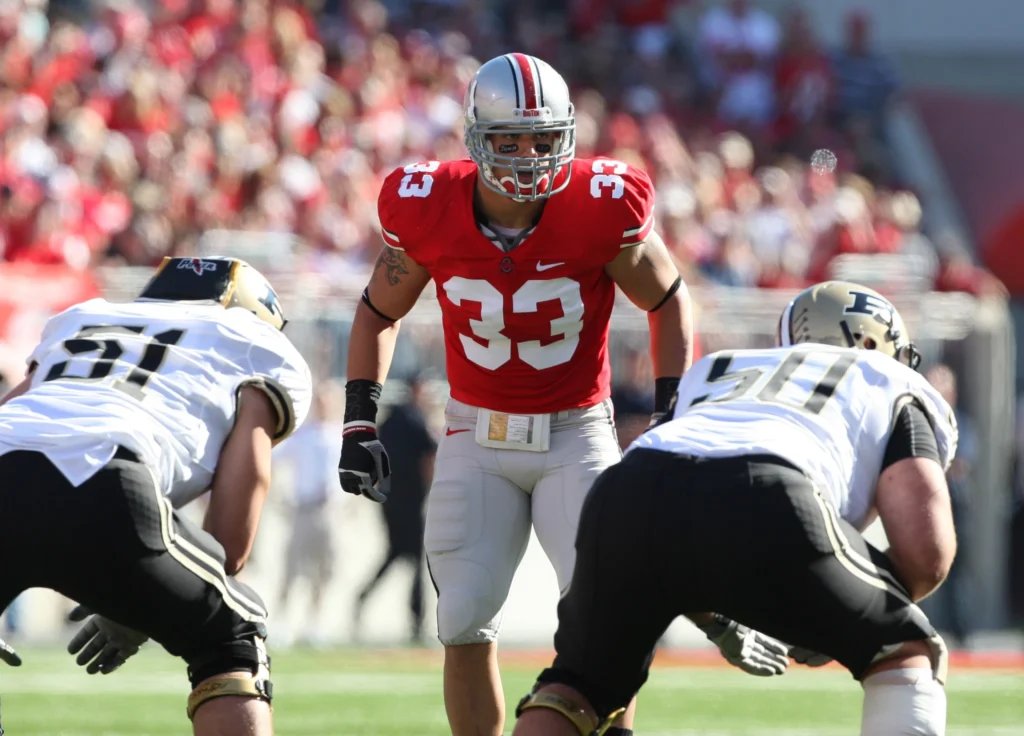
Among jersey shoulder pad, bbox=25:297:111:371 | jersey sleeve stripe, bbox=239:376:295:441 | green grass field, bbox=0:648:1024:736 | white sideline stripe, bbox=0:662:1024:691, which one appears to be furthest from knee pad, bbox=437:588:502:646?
white sideline stripe, bbox=0:662:1024:691

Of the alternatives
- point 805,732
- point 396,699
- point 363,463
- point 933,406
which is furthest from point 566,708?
point 396,699

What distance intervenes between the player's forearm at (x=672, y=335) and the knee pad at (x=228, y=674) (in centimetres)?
149

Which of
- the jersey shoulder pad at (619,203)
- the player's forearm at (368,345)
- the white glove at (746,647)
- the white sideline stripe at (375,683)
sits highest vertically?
the jersey shoulder pad at (619,203)

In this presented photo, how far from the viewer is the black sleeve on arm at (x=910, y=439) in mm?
3779

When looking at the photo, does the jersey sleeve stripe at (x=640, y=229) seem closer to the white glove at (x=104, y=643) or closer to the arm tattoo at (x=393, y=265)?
the arm tattoo at (x=393, y=265)

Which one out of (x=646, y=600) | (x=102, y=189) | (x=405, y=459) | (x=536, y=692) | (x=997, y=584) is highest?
(x=646, y=600)

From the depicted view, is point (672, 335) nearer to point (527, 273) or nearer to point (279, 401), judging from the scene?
point (527, 273)

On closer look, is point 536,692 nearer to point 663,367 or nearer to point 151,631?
point 151,631

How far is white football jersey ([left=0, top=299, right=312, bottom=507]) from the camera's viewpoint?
393 cm

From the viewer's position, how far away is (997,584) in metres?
12.2

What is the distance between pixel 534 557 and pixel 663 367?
252 inches

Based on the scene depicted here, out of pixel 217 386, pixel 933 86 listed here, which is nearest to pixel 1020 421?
pixel 933 86

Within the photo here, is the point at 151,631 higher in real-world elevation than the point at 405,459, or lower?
higher

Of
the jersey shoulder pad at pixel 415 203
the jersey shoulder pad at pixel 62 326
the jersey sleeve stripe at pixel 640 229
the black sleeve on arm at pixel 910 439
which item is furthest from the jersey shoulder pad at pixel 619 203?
the jersey shoulder pad at pixel 62 326
